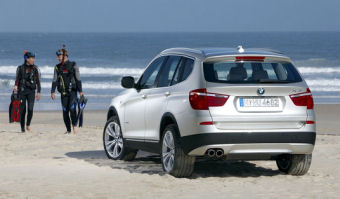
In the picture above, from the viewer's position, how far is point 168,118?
9938 mm

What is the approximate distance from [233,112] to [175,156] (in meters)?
0.99

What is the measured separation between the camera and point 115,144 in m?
12.0

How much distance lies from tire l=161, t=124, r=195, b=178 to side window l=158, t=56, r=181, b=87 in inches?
28.0

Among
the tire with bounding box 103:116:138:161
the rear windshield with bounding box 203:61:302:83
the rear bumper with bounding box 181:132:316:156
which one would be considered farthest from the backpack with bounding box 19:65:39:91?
the rear bumper with bounding box 181:132:316:156

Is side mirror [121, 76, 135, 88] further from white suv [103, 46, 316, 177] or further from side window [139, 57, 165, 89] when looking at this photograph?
white suv [103, 46, 316, 177]

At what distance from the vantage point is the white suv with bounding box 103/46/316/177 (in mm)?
9125

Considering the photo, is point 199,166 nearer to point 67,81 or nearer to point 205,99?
point 205,99

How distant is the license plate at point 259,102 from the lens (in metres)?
9.20

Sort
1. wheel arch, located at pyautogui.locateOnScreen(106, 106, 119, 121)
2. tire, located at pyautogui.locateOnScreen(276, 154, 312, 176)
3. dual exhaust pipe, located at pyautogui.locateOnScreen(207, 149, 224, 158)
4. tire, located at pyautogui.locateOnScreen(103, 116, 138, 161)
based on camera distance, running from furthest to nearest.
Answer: wheel arch, located at pyautogui.locateOnScreen(106, 106, 119, 121) → tire, located at pyautogui.locateOnScreen(103, 116, 138, 161) → tire, located at pyautogui.locateOnScreen(276, 154, 312, 176) → dual exhaust pipe, located at pyautogui.locateOnScreen(207, 149, 224, 158)

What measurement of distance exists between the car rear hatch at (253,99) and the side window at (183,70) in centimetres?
34

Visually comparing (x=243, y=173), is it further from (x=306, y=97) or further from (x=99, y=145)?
(x=99, y=145)

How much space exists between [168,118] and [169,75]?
0.67 metres

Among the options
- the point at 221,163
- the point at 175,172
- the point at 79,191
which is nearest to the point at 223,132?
the point at 175,172

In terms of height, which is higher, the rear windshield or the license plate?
the rear windshield
